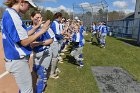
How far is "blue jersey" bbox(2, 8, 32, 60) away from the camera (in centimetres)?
364

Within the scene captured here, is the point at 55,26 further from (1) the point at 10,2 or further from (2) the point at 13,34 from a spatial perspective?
(2) the point at 13,34

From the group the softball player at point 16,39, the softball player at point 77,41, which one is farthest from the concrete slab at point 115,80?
the softball player at point 16,39

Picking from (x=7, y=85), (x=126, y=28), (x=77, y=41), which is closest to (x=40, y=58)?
(x=7, y=85)

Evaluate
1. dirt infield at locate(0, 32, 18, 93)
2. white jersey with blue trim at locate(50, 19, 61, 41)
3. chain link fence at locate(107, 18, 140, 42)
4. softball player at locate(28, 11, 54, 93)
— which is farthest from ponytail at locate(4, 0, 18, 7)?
chain link fence at locate(107, 18, 140, 42)

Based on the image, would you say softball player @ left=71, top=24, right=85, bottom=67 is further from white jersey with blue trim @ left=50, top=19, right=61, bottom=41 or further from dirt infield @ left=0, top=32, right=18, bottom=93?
dirt infield @ left=0, top=32, right=18, bottom=93

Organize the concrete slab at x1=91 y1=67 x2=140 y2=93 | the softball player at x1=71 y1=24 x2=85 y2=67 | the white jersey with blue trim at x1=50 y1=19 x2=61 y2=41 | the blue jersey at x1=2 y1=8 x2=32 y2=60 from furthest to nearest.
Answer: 1. the softball player at x1=71 y1=24 x2=85 y2=67
2. the white jersey with blue trim at x1=50 y1=19 x2=61 y2=41
3. the concrete slab at x1=91 y1=67 x2=140 y2=93
4. the blue jersey at x1=2 y1=8 x2=32 y2=60

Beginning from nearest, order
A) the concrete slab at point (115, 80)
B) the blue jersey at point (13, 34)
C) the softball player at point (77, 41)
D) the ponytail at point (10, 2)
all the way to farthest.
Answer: the blue jersey at point (13, 34)
the ponytail at point (10, 2)
the concrete slab at point (115, 80)
the softball player at point (77, 41)

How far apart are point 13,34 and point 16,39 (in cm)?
8

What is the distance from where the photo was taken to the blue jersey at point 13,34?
12.0 feet

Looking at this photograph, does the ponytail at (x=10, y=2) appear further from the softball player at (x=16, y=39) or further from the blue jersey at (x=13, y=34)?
the blue jersey at (x=13, y=34)

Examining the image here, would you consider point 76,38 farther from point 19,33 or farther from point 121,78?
point 19,33

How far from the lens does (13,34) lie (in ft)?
12.0

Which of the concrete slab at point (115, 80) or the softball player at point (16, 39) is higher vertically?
the softball player at point (16, 39)

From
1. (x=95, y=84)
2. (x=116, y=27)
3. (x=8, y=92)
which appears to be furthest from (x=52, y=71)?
(x=116, y=27)
